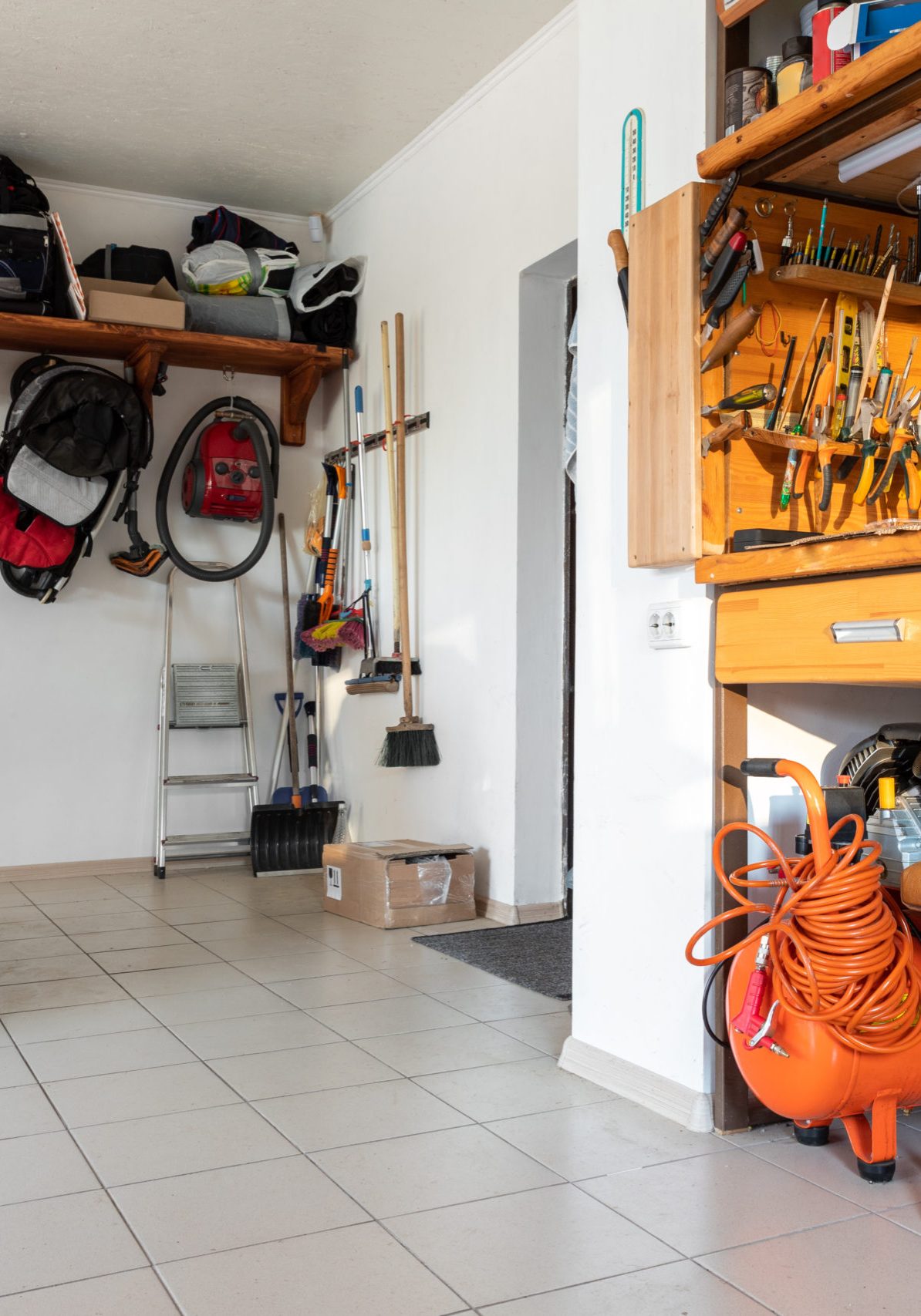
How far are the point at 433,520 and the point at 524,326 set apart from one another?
86 centimetres

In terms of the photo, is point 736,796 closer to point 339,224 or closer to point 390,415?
point 390,415

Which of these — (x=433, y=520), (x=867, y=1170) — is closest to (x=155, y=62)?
(x=433, y=520)

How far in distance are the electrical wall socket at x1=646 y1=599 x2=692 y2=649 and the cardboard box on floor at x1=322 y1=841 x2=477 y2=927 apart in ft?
6.19

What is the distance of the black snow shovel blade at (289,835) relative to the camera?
5.10 m

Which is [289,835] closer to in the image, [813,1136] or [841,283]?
[813,1136]

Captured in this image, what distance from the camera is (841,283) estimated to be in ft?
7.41

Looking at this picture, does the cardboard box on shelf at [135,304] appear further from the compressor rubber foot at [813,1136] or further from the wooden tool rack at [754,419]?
the compressor rubber foot at [813,1136]

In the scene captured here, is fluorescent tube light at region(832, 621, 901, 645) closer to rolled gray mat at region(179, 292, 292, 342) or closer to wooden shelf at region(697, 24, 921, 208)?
wooden shelf at region(697, 24, 921, 208)

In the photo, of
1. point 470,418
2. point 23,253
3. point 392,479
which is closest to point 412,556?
point 392,479

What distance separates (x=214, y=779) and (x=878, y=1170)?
366 cm

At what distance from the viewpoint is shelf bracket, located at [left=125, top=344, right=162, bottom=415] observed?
16.4 feet

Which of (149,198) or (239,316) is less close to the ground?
(149,198)

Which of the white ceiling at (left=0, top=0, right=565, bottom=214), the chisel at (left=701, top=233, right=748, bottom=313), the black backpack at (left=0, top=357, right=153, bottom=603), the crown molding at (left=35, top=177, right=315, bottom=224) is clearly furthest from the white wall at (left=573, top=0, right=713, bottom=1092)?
the crown molding at (left=35, top=177, right=315, bottom=224)

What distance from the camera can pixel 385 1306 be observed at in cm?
155
